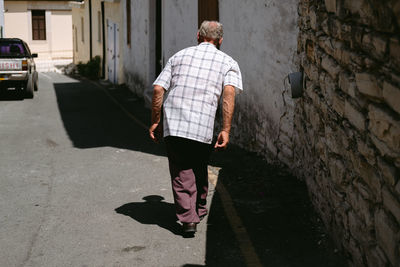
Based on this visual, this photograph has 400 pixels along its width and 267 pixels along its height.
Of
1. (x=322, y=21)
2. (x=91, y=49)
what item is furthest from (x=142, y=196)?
(x=91, y=49)

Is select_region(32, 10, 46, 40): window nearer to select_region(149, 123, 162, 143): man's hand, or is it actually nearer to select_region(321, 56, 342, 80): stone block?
select_region(149, 123, 162, 143): man's hand

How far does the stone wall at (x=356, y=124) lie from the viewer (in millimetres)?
3266

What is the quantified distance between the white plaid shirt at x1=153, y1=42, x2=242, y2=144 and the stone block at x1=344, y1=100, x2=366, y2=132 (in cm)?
126

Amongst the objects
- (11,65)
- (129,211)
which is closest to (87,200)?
(129,211)

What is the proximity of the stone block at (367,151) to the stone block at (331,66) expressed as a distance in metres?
0.89

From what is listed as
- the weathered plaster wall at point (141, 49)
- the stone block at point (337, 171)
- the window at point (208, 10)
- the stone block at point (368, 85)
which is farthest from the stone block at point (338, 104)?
the weathered plaster wall at point (141, 49)

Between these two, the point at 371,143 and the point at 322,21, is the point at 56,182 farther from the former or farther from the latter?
the point at 371,143

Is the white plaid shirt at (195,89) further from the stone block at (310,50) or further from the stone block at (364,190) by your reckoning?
the stone block at (364,190)

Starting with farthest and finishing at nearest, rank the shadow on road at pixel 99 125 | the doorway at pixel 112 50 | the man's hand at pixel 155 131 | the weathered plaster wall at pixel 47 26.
Result: the weathered plaster wall at pixel 47 26, the doorway at pixel 112 50, the shadow on road at pixel 99 125, the man's hand at pixel 155 131

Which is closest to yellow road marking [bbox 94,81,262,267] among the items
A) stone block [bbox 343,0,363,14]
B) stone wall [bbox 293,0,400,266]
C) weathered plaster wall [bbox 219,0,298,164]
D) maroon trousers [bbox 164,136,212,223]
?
maroon trousers [bbox 164,136,212,223]

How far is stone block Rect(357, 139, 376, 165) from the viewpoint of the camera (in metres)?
3.68

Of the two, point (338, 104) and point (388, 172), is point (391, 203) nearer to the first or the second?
point (388, 172)

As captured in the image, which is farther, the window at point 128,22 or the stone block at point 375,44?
the window at point 128,22

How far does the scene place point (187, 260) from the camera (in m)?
4.87
